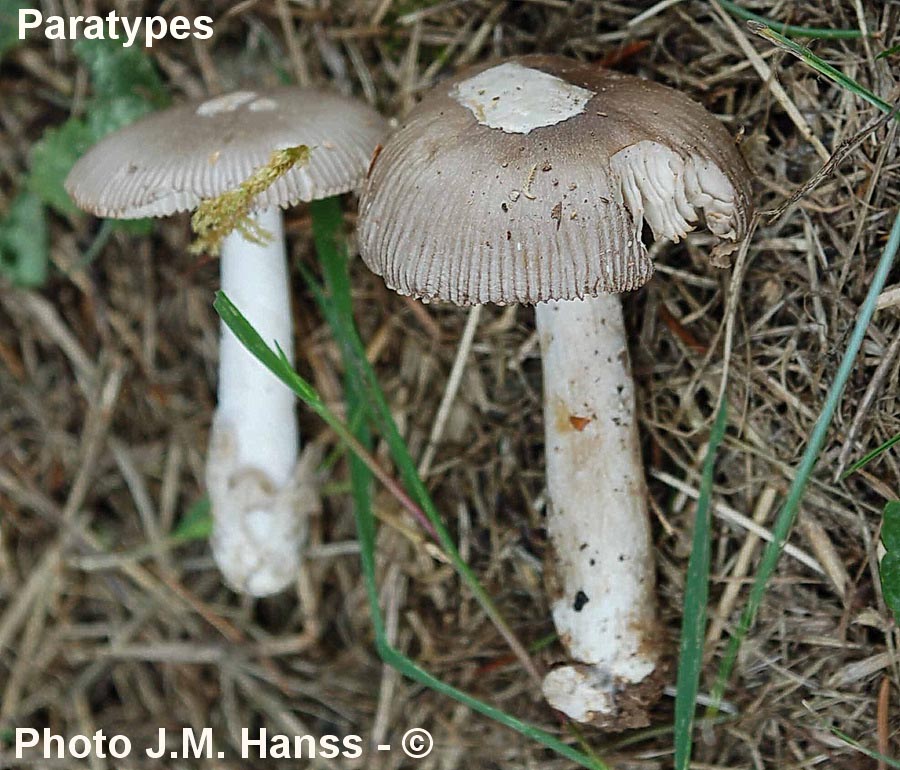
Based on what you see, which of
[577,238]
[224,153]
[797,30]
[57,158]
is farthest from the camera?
[57,158]

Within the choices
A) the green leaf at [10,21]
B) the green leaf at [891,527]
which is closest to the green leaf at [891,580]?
the green leaf at [891,527]

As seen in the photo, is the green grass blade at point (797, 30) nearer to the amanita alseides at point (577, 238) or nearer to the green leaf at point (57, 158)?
the amanita alseides at point (577, 238)

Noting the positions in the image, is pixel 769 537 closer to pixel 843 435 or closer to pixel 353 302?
pixel 843 435

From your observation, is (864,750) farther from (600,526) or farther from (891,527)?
(600,526)

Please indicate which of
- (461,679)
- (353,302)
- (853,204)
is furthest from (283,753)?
(853,204)

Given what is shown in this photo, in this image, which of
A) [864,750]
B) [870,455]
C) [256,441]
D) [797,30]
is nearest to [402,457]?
[256,441]

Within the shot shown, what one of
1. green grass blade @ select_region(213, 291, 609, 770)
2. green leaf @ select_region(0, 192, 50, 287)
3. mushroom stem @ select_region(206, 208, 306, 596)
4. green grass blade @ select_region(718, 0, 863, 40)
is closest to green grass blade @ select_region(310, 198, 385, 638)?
green grass blade @ select_region(213, 291, 609, 770)
